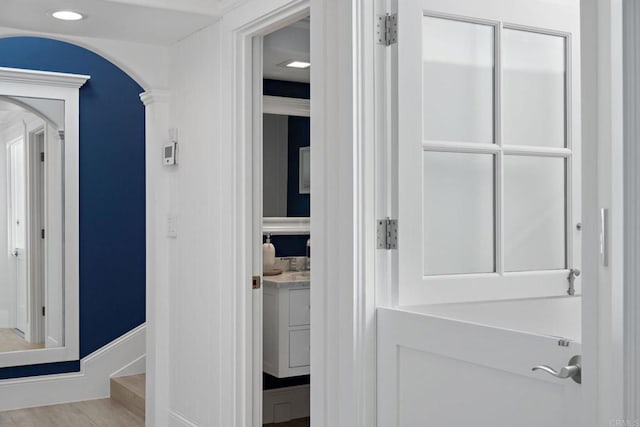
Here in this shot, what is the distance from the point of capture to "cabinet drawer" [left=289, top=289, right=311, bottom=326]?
417cm

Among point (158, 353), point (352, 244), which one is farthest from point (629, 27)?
point (158, 353)

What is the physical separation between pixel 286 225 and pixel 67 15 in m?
2.08

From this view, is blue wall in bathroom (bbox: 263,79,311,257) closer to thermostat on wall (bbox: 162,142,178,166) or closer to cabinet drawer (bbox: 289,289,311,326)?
cabinet drawer (bbox: 289,289,311,326)

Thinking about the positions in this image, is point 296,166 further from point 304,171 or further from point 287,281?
point 287,281

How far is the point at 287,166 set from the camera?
16.0ft

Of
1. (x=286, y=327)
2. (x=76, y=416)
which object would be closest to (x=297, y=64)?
(x=286, y=327)

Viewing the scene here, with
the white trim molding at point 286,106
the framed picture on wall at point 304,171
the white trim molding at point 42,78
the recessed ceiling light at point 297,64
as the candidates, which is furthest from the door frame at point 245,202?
the white trim molding at point 42,78

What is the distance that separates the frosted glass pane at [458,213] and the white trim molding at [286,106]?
2396 millimetres

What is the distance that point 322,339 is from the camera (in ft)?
8.18

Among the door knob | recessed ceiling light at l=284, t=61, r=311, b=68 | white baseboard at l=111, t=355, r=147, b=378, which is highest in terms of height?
recessed ceiling light at l=284, t=61, r=311, b=68

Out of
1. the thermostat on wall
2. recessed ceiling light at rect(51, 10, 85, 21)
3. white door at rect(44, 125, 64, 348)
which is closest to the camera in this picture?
recessed ceiling light at rect(51, 10, 85, 21)

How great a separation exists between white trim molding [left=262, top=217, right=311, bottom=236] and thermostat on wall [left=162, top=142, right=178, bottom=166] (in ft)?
3.41

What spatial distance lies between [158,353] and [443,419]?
7.15 feet

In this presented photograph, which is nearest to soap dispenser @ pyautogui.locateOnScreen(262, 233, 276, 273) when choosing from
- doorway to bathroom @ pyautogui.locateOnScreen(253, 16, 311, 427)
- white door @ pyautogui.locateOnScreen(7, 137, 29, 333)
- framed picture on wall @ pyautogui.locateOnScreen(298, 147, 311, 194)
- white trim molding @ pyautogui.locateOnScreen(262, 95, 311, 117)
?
doorway to bathroom @ pyautogui.locateOnScreen(253, 16, 311, 427)
